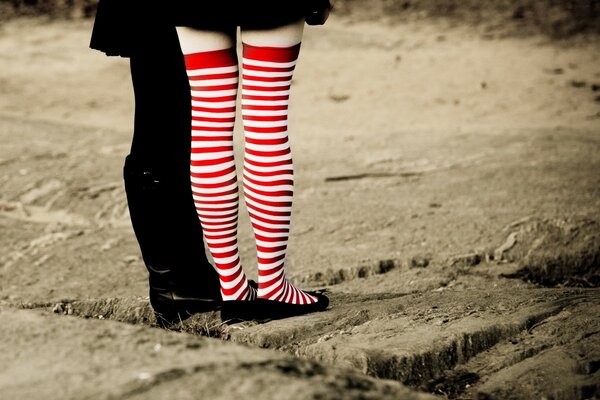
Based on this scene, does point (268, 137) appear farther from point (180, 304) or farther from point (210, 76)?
point (180, 304)

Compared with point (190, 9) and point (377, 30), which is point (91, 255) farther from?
point (377, 30)

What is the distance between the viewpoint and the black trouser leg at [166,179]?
2.19 m

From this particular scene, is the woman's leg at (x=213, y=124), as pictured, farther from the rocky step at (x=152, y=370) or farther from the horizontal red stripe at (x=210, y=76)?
the rocky step at (x=152, y=370)

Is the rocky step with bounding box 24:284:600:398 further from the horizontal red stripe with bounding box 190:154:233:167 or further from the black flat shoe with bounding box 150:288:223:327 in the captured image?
the horizontal red stripe with bounding box 190:154:233:167

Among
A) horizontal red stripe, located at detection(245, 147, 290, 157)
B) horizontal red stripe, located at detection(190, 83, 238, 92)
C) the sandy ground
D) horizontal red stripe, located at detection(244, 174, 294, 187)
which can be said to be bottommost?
the sandy ground

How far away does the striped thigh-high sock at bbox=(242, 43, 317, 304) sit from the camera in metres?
2.00

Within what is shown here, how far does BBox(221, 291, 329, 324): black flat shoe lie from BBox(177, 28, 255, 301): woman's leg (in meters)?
0.16

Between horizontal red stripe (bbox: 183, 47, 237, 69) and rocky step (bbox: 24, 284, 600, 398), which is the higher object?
horizontal red stripe (bbox: 183, 47, 237, 69)

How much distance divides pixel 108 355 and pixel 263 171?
0.57 m

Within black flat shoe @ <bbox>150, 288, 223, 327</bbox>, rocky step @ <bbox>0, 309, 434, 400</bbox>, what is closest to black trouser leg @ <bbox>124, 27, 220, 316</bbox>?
black flat shoe @ <bbox>150, 288, 223, 327</bbox>

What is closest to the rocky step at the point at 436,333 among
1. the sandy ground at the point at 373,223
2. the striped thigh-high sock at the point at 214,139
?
the sandy ground at the point at 373,223

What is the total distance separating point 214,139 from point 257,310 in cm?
42

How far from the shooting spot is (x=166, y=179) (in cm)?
226

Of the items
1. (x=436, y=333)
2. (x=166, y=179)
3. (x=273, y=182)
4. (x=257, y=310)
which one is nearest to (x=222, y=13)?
(x=273, y=182)
